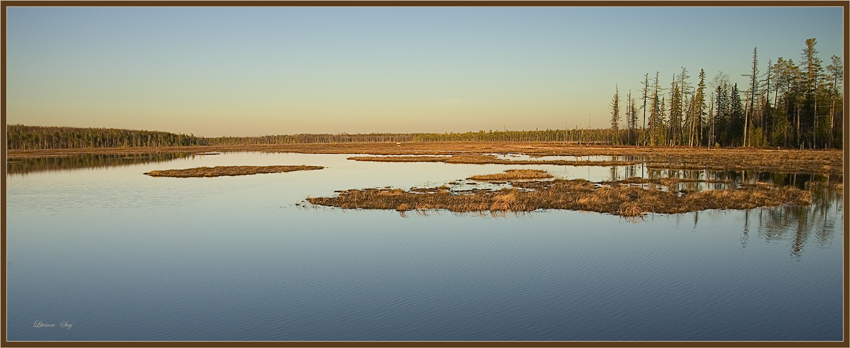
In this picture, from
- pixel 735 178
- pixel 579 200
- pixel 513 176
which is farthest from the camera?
pixel 513 176

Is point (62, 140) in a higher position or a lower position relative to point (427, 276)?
higher

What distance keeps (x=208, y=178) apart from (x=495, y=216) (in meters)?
30.6

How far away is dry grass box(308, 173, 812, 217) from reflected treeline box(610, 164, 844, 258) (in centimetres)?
117

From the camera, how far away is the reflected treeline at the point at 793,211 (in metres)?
17.2

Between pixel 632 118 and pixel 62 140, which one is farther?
pixel 62 140

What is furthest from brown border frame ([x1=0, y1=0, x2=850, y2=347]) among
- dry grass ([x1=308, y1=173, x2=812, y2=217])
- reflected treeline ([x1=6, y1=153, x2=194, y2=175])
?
reflected treeline ([x1=6, y1=153, x2=194, y2=175])

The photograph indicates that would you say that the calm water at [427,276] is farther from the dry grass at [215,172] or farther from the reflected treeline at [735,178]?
the dry grass at [215,172]

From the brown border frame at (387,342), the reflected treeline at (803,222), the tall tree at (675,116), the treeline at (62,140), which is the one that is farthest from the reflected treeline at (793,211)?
the treeline at (62,140)

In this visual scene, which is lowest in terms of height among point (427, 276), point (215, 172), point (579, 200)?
point (427, 276)

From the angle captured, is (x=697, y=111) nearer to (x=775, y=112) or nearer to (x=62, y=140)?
(x=775, y=112)

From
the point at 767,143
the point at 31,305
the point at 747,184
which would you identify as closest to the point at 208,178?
the point at 31,305

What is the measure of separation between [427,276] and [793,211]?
56.1 feet

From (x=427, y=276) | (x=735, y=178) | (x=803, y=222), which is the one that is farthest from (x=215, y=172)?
(x=803, y=222)

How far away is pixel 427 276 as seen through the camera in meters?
13.2
